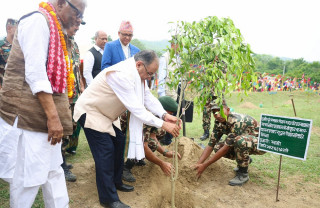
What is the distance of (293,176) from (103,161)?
2880 millimetres

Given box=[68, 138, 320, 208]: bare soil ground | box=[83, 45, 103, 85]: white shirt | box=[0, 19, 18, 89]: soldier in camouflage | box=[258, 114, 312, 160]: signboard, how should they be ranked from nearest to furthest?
box=[258, 114, 312, 160]: signboard → box=[68, 138, 320, 208]: bare soil ground → box=[0, 19, 18, 89]: soldier in camouflage → box=[83, 45, 103, 85]: white shirt

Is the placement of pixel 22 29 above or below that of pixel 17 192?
above

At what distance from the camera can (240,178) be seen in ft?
11.6

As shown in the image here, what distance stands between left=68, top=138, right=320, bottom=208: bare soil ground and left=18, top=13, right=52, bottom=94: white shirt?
1.62m

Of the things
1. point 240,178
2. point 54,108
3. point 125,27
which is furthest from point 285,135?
point 125,27

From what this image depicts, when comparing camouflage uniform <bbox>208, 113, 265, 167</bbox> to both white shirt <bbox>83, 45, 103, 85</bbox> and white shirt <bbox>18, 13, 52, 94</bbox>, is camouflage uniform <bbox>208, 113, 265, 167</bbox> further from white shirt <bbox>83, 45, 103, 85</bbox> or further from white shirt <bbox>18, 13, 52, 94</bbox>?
white shirt <bbox>18, 13, 52, 94</bbox>

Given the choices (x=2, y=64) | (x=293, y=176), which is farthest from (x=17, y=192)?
(x=293, y=176)

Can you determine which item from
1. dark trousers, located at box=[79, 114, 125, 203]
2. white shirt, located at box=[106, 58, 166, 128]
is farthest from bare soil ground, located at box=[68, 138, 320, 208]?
white shirt, located at box=[106, 58, 166, 128]

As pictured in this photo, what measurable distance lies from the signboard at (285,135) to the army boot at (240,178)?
1.85 ft

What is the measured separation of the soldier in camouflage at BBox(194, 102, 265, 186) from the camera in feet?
11.1

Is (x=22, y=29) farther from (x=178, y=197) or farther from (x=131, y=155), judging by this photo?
(x=178, y=197)

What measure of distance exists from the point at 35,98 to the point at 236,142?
8.15ft

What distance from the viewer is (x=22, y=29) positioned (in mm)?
1811

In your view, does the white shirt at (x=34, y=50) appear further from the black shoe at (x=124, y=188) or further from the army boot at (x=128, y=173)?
the army boot at (x=128, y=173)
